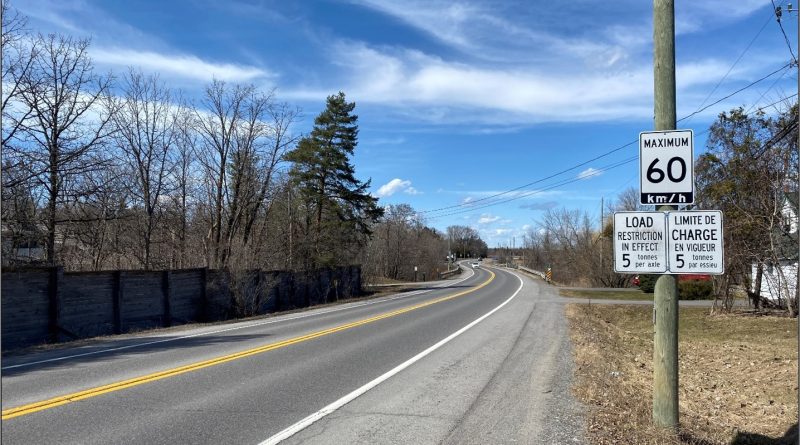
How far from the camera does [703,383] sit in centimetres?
1043

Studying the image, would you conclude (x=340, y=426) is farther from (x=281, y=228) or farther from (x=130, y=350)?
(x=281, y=228)

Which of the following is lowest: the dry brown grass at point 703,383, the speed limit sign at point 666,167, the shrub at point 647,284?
the shrub at point 647,284

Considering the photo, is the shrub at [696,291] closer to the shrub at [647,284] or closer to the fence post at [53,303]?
the shrub at [647,284]

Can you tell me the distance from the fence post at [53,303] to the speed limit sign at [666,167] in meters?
16.2

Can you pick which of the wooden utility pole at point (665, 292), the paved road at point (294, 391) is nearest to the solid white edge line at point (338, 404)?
the paved road at point (294, 391)

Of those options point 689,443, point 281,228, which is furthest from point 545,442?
point 281,228

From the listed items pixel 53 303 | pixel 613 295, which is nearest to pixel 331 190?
pixel 613 295

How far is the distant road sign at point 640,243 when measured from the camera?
5.41m

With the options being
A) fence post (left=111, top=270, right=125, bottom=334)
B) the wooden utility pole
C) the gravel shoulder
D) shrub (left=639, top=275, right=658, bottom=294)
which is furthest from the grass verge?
the wooden utility pole

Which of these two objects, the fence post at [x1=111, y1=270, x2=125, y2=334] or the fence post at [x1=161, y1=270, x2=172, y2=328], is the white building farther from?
the fence post at [x1=111, y1=270, x2=125, y2=334]

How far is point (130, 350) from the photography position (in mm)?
11875

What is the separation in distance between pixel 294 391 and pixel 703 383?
24.6 ft

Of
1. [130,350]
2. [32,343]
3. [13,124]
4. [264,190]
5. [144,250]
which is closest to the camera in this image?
[130,350]

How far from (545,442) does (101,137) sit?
63.7 feet
